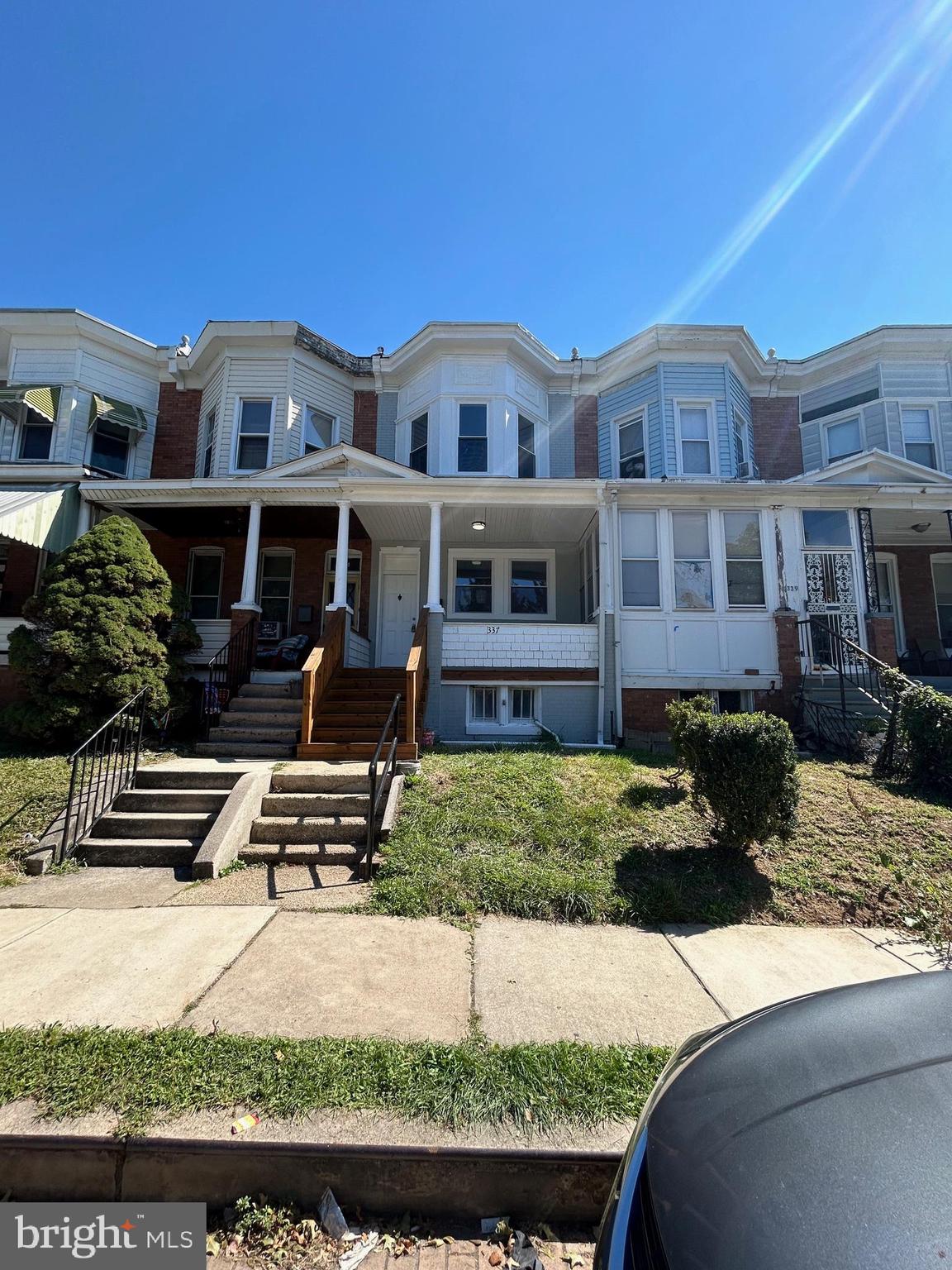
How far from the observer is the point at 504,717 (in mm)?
10898

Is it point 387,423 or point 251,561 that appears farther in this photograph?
point 387,423

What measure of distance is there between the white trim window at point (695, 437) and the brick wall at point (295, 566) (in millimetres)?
7777

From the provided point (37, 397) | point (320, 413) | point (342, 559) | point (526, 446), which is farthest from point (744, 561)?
point (37, 397)

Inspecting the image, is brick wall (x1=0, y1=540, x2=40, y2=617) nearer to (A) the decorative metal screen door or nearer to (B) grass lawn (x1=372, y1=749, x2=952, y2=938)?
(B) grass lawn (x1=372, y1=749, x2=952, y2=938)

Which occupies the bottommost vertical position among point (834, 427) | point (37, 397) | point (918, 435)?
point (918, 435)

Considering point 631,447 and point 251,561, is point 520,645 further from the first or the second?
point 631,447

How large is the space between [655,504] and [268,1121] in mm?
11275

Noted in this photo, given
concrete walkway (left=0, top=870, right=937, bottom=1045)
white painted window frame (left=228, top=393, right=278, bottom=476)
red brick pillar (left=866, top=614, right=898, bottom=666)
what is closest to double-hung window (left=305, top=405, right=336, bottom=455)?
white painted window frame (left=228, top=393, right=278, bottom=476)

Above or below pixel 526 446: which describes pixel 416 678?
below

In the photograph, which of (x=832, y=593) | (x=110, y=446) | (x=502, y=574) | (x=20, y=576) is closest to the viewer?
(x=832, y=593)

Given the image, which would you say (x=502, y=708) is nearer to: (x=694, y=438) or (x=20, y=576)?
(x=694, y=438)

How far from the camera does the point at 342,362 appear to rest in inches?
587

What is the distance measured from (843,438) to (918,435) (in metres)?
1.56

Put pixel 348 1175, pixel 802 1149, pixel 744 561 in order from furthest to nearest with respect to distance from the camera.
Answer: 1. pixel 744 561
2. pixel 348 1175
3. pixel 802 1149
